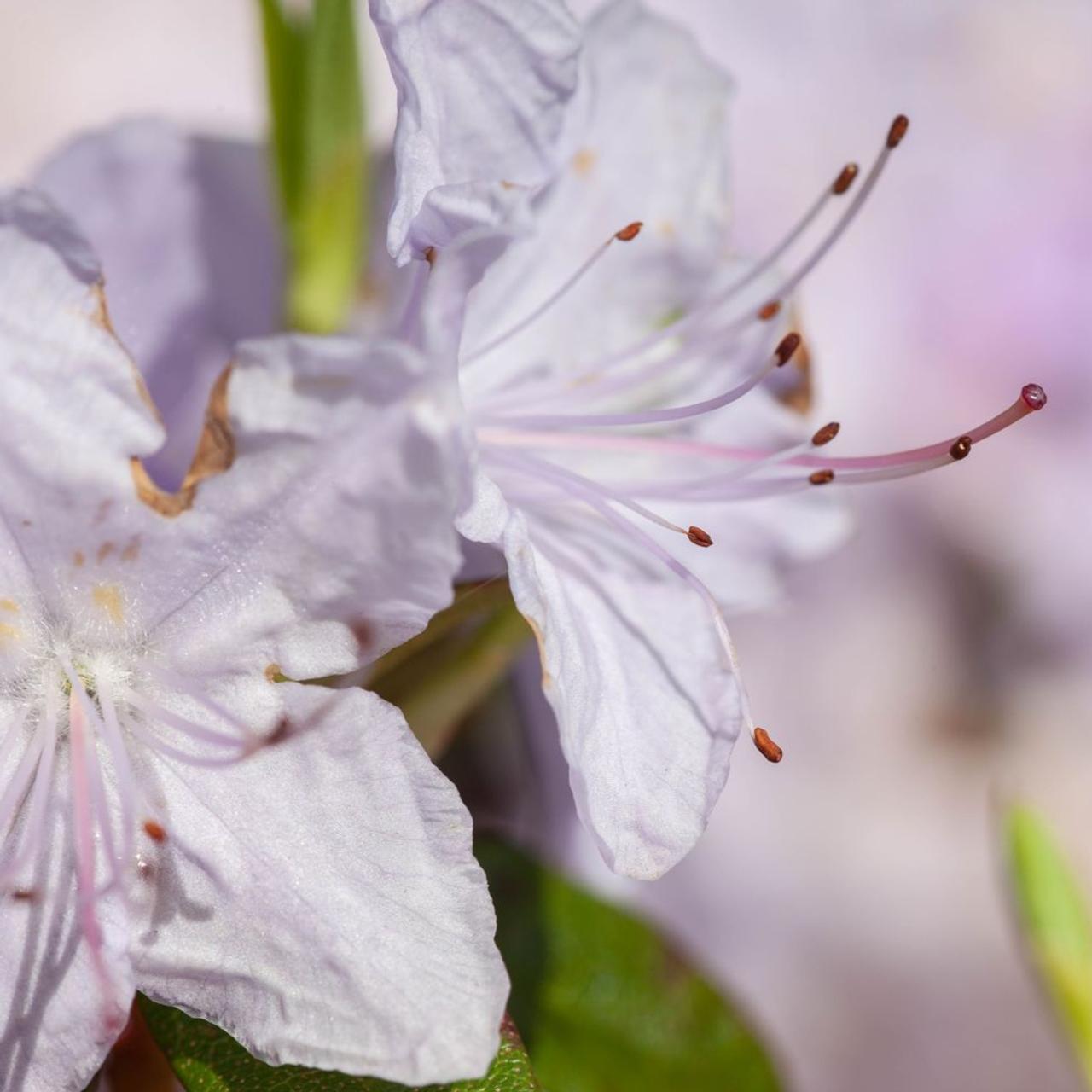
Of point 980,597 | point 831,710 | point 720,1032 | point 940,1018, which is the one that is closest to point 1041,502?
point 980,597

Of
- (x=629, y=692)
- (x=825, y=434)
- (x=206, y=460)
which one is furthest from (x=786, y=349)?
(x=206, y=460)

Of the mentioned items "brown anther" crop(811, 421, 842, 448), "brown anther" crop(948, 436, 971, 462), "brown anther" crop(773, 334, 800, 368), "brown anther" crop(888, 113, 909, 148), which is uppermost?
"brown anther" crop(888, 113, 909, 148)

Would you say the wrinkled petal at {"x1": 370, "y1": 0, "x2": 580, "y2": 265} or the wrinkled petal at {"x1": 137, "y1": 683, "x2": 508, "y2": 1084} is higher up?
the wrinkled petal at {"x1": 370, "y1": 0, "x2": 580, "y2": 265}

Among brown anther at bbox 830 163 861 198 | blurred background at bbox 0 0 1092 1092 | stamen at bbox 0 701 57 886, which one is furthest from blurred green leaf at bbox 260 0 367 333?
blurred background at bbox 0 0 1092 1092

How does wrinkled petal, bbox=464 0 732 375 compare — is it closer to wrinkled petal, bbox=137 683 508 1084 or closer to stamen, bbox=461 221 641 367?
stamen, bbox=461 221 641 367

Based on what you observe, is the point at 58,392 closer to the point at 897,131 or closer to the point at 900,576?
the point at 897,131

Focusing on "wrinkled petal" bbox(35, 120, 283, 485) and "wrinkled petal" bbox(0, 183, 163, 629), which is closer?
"wrinkled petal" bbox(0, 183, 163, 629)
